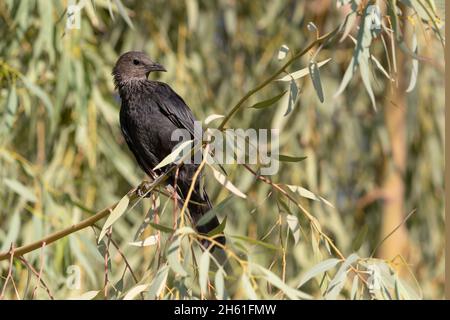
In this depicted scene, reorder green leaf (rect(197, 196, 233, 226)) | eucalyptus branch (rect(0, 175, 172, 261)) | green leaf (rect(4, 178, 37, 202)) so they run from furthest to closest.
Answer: green leaf (rect(4, 178, 37, 202)), eucalyptus branch (rect(0, 175, 172, 261)), green leaf (rect(197, 196, 233, 226))

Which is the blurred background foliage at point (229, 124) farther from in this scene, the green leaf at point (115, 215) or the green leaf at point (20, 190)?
the green leaf at point (115, 215)

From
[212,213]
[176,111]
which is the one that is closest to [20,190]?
[176,111]

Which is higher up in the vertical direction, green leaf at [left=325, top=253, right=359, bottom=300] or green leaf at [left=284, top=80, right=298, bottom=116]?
green leaf at [left=284, top=80, right=298, bottom=116]

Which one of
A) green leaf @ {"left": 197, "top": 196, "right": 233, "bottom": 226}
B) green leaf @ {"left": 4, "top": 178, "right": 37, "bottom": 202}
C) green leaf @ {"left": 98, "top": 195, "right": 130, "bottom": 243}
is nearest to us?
green leaf @ {"left": 197, "top": 196, "right": 233, "bottom": 226}

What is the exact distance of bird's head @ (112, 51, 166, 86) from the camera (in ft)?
15.3

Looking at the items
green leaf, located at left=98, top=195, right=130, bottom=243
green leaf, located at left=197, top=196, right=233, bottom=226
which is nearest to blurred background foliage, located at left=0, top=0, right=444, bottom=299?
green leaf, located at left=98, top=195, right=130, bottom=243

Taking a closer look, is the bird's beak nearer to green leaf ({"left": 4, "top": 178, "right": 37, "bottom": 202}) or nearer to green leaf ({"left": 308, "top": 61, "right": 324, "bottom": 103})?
green leaf ({"left": 4, "top": 178, "right": 37, "bottom": 202})

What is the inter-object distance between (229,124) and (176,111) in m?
1.54

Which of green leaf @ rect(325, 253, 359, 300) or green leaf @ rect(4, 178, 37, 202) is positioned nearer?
green leaf @ rect(325, 253, 359, 300)

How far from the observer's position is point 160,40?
579 cm

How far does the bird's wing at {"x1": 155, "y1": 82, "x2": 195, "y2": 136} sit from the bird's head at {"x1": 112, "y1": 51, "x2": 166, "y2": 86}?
8.8 inches

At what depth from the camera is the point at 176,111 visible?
4.36m
